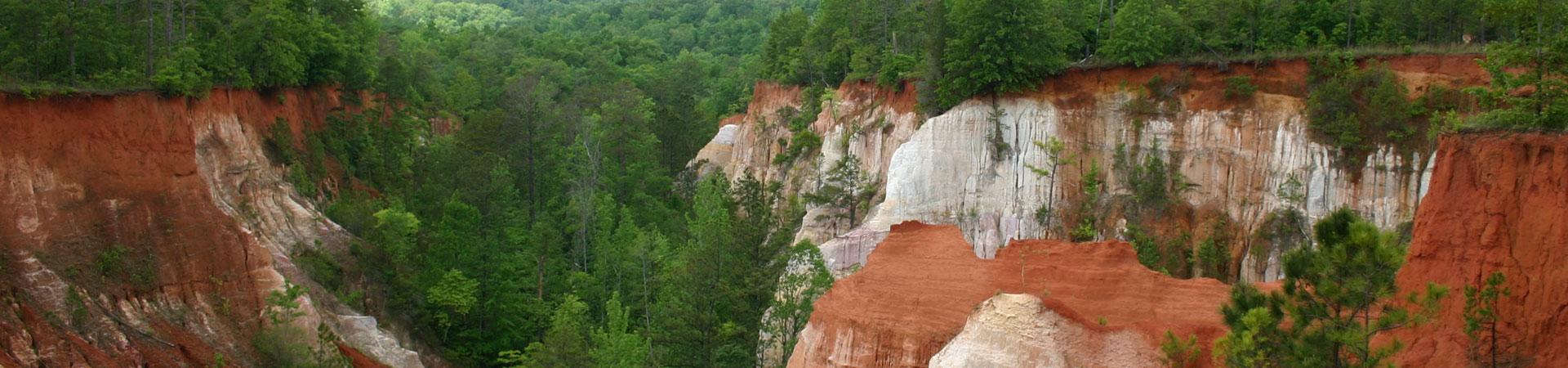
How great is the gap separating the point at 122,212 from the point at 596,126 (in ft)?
100

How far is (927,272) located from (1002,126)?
12.5 metres

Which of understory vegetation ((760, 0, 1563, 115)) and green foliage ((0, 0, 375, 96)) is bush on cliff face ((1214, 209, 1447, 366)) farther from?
green foliage ((0, 0, 375, 96))

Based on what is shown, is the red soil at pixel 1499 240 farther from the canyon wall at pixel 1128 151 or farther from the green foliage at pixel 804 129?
the green foliage at pixel 804 129

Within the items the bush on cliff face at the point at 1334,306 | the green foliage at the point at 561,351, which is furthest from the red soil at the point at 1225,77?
the bush on cliff face at the point at 1334,306

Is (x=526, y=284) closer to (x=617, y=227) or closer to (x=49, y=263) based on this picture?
(x=617, y=227)

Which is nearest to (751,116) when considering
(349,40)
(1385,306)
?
(349,40)

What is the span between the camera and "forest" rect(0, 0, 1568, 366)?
1366 inches

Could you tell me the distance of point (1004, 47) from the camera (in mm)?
38500

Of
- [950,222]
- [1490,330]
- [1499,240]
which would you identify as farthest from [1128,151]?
[1490,330]

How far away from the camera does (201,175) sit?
36.9m

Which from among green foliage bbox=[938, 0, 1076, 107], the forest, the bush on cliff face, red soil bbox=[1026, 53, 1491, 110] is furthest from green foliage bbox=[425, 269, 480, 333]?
the bush on cliff face

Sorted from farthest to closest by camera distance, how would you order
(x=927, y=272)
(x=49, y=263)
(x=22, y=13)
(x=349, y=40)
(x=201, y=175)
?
(x=349, y=40)
(x=201, y=175)
(x=22, y=13)
(x=49, y=263)
(x=927, y=272)

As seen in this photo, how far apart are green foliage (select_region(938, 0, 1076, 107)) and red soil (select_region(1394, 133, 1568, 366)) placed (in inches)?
718

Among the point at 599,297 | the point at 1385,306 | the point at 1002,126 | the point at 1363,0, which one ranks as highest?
the point at 1363,0
